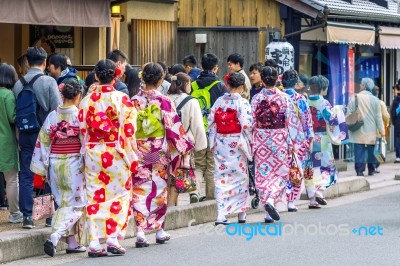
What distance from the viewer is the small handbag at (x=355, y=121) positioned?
2028 cm

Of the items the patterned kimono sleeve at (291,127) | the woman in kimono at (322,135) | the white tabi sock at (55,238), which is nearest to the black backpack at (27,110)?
the white tabi sock at (55,238)

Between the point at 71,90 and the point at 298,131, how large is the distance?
4.49m

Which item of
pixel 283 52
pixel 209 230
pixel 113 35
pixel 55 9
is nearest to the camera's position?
pixel 209 230

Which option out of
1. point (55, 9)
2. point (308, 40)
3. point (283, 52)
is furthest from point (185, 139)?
point (308, 40)

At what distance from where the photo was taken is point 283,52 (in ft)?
62.0

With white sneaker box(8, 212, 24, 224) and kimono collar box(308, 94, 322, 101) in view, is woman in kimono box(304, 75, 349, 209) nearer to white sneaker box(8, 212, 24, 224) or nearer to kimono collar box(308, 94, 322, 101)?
kimono collar box(308, 94, 322, 101)

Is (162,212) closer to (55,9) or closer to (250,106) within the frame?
(250,106)

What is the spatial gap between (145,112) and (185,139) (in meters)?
0.52

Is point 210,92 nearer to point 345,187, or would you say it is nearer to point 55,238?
point 345,187

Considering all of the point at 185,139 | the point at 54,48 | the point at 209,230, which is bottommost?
the point at 209,230

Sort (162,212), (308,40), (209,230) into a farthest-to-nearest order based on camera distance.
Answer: (308,40)
(209,230)
(162,212)

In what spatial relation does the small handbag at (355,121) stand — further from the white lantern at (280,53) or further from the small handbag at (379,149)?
the white lantern at (280,53)

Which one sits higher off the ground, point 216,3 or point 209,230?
point 216,3

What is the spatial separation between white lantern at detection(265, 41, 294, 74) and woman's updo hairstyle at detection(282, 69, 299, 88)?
4.53 meters
